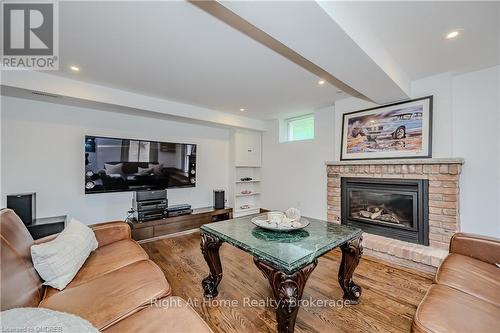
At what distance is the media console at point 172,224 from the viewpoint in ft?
10.4

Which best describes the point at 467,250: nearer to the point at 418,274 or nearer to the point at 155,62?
the point at 418,274

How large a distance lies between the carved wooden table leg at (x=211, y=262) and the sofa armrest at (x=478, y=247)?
1920mm

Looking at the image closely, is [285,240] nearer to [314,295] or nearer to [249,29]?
[314,295]

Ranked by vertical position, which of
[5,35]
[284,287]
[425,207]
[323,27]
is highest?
[5,35]

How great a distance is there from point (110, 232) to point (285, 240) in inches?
63.0

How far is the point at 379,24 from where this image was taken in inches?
65.5

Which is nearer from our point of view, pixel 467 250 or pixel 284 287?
pixel 284 287

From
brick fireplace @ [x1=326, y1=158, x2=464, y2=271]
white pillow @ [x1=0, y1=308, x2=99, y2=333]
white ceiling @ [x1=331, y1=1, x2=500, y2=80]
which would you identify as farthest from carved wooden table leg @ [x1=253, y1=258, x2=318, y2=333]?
brick fireplace @ [x1=326, y1=158, x2=464, y2=271]

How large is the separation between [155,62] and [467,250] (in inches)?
126

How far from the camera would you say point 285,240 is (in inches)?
→ 64.9

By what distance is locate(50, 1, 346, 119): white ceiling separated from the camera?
1.55m

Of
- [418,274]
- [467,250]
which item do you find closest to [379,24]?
[467,250]

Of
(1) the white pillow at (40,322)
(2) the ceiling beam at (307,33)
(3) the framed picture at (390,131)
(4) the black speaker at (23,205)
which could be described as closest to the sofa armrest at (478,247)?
(3) the framed picture at (390,131)

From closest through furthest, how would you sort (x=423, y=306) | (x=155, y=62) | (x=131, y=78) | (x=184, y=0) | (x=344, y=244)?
(x=423, y=306) → (x=184, y=0) → (x=344, y=244) → (x=155, y=62) → (x=131, y=78)
